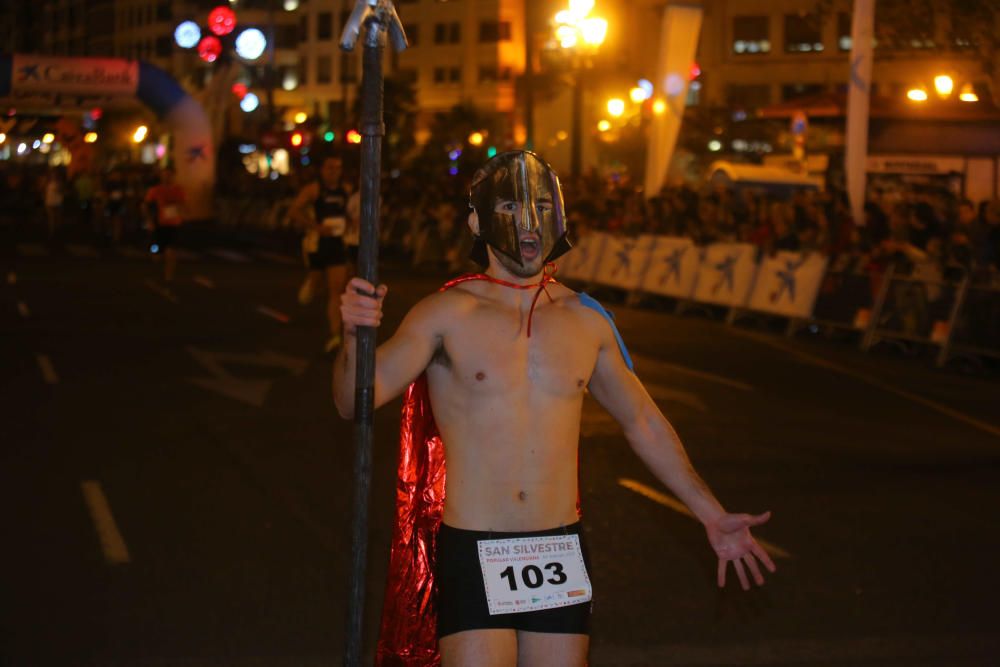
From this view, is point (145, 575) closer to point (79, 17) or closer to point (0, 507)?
point (0, 507)

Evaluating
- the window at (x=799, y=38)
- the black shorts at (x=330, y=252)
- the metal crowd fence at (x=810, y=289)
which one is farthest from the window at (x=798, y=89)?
the black shorts at (x=330, y=252)

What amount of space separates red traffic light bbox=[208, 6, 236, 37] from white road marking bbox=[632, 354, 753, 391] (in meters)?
7.17

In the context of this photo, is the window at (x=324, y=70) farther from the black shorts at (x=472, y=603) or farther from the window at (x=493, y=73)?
the black shorts at (x=472, y=603)

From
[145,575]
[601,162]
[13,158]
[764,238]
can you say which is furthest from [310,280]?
[13,158]

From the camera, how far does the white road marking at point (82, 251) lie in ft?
104

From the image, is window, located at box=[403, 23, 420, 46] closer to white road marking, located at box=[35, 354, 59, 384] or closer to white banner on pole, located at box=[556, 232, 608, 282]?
white banner on pole, located at box=[556, 232, 608, 282]

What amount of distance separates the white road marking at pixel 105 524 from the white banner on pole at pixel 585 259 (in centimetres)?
1535

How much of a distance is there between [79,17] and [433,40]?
63.2m

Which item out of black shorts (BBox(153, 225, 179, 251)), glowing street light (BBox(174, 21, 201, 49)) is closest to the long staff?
glowing street light (BBox(174, 21, 201, 49))

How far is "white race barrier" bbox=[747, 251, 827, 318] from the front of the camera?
741 inches

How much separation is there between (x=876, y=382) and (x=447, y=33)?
70.8 meters

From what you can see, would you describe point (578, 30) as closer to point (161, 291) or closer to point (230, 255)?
point (161, 291)

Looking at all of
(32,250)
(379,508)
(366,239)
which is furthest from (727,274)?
(32,250)

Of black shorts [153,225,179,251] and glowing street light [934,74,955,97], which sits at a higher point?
glowing street light [934,74,955,97]
